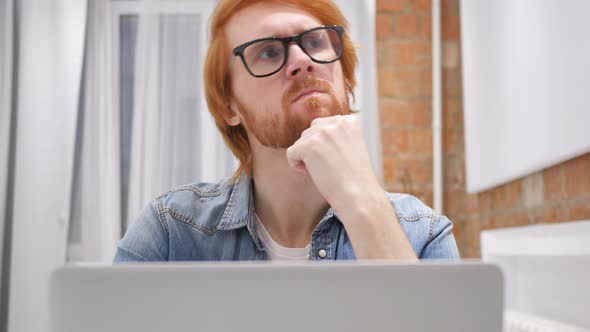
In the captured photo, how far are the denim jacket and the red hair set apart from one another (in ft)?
0.62

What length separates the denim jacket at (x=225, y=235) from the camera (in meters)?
1.22

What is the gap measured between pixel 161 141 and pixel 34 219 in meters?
0.66

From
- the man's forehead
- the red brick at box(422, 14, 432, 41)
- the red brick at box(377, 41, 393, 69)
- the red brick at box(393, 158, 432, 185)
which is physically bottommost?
the red brick at box(393, 158, 432, 185)

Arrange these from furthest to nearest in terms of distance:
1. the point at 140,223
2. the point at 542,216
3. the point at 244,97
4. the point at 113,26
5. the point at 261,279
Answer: the point at 113,26
the point at 542,216
the point at 244,97
the point at 140,223
the point at 261,279

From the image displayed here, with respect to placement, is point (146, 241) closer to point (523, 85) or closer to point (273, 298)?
point (273, 298)

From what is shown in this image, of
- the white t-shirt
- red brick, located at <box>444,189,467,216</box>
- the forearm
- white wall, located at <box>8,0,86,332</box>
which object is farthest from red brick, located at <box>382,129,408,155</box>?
the forearm

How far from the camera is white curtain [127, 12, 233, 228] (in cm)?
278

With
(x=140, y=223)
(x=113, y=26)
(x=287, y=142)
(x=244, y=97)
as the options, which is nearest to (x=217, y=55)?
(x=244, y=97)

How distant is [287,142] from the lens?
4.22 ft

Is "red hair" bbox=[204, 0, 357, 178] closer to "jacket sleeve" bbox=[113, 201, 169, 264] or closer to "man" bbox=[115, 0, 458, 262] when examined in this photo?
"man" bbox=[115, 0, 458, 262]

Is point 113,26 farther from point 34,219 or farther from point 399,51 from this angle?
point 399,51

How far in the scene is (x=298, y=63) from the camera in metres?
1.25

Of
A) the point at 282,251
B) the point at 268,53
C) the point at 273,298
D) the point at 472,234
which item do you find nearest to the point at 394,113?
the point at 472,234

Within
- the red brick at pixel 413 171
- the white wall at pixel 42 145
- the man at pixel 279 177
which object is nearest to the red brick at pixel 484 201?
the red brick at pixel 413 171
